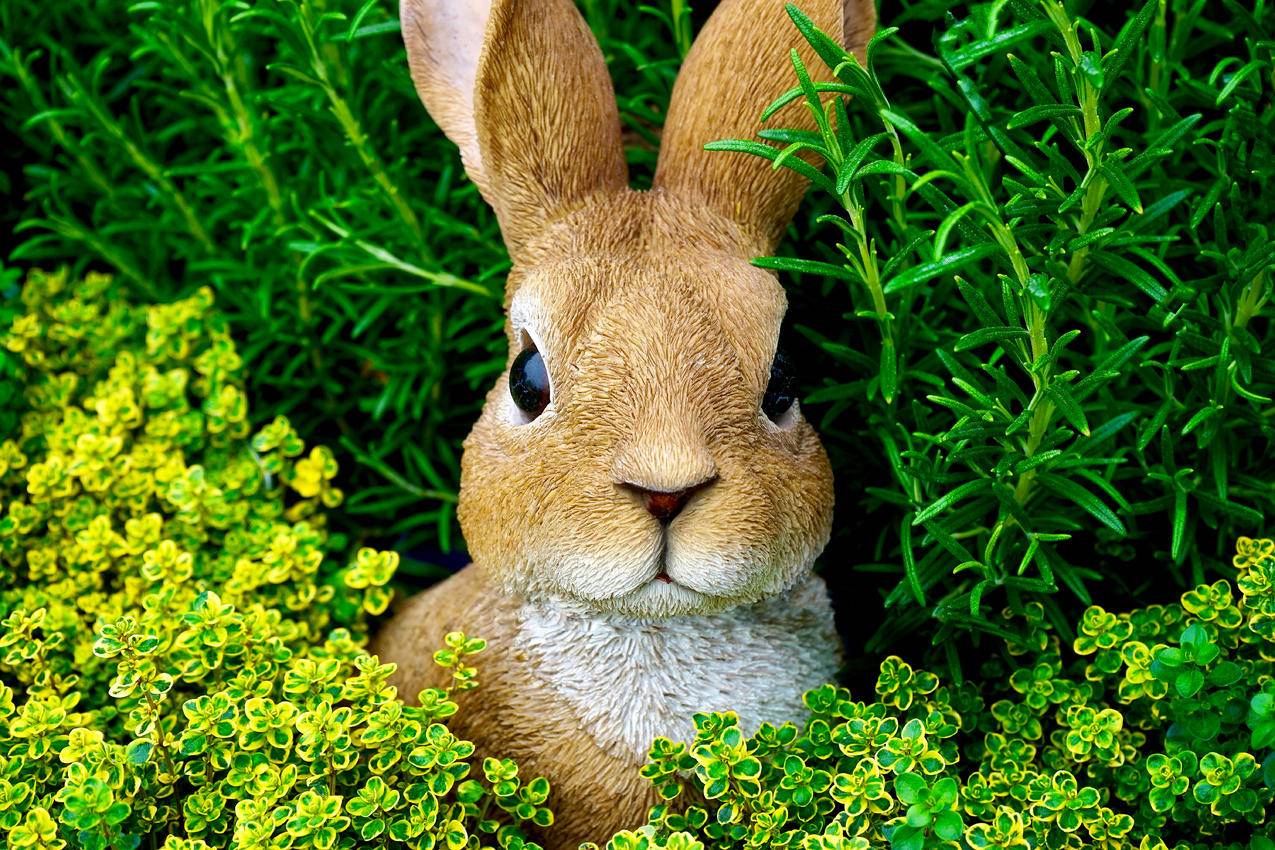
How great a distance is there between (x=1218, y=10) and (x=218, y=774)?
6.26 ft

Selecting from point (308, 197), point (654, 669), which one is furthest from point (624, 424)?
point (308, 197)

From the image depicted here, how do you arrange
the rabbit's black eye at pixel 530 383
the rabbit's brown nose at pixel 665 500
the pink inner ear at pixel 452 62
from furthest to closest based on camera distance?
the pink inner ear at pixel 452 62
the rabbit's black eye at pixel 530 383
the rabbit's brown nose at pixel 665 500

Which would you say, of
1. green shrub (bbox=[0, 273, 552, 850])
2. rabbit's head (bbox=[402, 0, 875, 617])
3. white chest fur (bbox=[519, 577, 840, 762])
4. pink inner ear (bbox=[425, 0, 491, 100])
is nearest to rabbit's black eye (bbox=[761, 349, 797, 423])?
rabbit's head (bbox=[402, 0, 875, 617])

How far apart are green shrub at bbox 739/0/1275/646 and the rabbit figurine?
0.12 metres

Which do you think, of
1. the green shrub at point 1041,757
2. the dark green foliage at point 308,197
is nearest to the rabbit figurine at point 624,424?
the green shrub at point 1041,757

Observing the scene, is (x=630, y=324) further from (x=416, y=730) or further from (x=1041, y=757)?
(x=1041, y=757)

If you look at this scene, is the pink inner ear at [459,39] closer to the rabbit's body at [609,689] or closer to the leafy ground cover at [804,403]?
the leafy ground cover at [804,403]

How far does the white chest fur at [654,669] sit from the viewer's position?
1.59m

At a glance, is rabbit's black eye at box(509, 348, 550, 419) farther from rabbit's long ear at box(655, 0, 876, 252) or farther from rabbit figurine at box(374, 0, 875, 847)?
rabbit's long ear at box(655, 0, 876, 252)

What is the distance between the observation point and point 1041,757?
1741 millimetres

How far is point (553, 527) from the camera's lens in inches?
57.1

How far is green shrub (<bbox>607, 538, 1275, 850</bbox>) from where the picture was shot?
1.40 meters

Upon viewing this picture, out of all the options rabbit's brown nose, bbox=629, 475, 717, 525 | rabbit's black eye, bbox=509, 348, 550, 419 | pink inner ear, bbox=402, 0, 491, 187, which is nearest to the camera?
rabbit's brown nose, bbox=629, 475, 717, 525

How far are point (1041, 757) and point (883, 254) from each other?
78 cm
